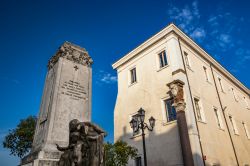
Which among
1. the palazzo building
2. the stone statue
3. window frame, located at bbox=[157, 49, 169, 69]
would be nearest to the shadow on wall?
the palazzo building

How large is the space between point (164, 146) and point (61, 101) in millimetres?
10485

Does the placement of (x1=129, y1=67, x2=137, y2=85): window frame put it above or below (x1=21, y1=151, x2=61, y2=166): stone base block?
above

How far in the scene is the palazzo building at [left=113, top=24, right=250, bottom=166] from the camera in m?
14.5

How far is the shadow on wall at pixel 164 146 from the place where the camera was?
14204mm

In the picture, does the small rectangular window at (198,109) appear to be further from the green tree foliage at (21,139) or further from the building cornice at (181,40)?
the green tree foliage at (21,139)

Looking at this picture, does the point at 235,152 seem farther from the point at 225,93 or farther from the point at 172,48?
the point at 172,48

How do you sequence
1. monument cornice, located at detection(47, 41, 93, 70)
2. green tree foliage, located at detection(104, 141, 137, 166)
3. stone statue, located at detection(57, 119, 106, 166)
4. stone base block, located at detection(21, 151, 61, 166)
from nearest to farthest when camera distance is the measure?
stone statue, located at detection(57, 119, 106, 166) < stone base block, located at detection(21, 151, 61, 166) < monument cornice, located at detection(47, 41, 93, 70) < green tree foliage, located at detection(104, 141, 137, 166)

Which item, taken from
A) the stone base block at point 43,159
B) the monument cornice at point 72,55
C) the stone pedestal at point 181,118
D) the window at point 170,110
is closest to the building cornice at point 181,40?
the stone pedestal at point 181,118

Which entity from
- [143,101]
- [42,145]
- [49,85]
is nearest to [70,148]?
[42,145]

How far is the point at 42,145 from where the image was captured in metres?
6.11

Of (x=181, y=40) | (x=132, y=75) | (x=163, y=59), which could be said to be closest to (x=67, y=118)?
(x=163, y=59)

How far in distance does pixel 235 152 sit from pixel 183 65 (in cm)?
936

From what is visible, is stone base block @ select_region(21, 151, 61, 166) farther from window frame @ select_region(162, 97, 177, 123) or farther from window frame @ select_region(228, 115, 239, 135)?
window frame @ select_region(228, 115, 239, 135)

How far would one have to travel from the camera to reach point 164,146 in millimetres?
15148
